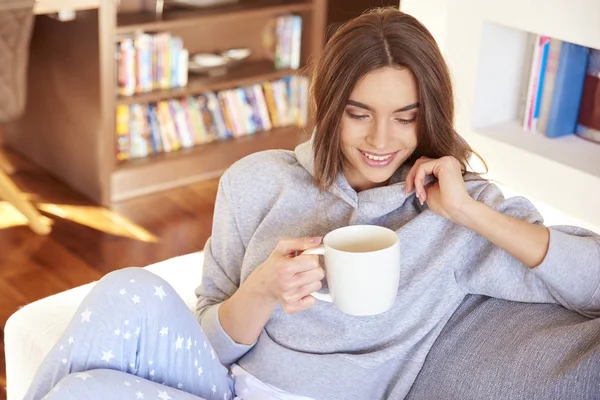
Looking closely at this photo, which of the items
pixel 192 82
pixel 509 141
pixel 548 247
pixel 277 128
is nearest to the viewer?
pixel 548 247

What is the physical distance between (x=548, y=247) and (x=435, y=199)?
195 mm

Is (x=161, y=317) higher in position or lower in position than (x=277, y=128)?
higher

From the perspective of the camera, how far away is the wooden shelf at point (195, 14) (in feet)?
10.8

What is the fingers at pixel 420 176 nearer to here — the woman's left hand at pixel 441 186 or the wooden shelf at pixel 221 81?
the woman's left hand at pixel 441 186

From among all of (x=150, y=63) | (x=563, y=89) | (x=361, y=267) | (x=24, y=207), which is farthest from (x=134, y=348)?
(x=150, y=63)

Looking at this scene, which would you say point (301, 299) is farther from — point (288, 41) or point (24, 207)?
point (288, 41)

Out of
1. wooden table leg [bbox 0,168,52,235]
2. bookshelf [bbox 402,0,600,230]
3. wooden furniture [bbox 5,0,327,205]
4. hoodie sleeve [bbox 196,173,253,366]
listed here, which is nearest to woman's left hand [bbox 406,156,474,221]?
hoodie sleeve [bbox 196,173,253,366]

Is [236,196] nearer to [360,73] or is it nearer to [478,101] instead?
[360,73]

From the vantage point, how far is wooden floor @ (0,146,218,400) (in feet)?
9.35

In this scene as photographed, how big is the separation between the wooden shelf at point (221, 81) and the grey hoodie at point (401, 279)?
1.77 meters

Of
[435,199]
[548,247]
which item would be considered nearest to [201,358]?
[435,199]

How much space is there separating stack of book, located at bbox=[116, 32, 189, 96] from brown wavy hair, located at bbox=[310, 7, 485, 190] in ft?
6.16

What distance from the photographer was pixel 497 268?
1503 mm

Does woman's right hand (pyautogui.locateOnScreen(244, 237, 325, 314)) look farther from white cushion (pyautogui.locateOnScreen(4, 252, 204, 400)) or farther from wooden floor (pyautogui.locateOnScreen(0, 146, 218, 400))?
wooden floor (pyautogui.locateOnScreen(0, 146, 218, 400))
